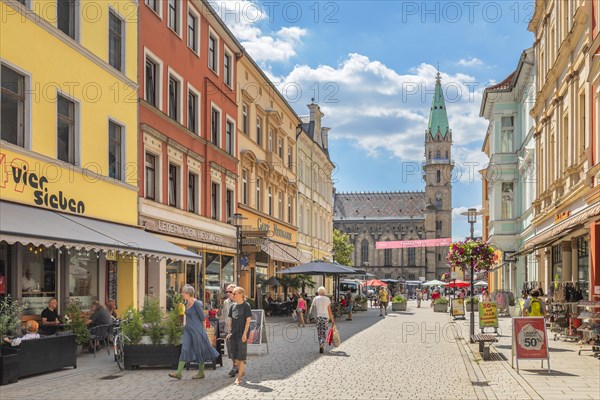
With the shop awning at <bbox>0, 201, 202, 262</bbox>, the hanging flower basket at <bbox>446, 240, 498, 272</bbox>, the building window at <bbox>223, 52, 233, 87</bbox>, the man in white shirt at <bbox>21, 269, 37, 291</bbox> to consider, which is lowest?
the man in white shirt at <bbox>21, 269, 37, 291</bbox>

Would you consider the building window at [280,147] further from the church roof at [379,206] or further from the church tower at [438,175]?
the church roof at [379,206]

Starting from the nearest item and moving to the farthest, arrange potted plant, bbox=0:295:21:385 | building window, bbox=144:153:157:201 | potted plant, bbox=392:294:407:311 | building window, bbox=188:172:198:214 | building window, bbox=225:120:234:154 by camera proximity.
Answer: potted plant, bbox=0:295:21:385 → building window, bbox=144:153:157:201 → building window, bbox=188:172:198:214 → building window, bbox=225:120:234:154 → potted plant, bbox=392:294:407:311

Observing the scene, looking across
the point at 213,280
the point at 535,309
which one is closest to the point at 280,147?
the point at 213,280

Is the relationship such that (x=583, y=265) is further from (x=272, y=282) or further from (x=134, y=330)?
(x=272, y=282)

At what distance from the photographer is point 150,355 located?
14.4 metres

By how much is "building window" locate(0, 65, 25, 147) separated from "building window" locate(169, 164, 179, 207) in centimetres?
993

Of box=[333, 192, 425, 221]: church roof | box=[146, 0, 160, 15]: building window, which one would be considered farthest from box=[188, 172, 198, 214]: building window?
box=[333, 192, 425, 221]: church roof

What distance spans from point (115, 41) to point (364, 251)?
145 meters

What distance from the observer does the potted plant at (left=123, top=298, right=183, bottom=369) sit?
1441cm

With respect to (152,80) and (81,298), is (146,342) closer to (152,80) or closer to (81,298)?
(81,298)

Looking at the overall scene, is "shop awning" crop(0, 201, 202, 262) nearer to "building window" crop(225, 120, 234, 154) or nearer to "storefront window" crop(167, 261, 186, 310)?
"storefront window" crop(167, 261, 186, 310)

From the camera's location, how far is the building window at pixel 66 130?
18188 mm

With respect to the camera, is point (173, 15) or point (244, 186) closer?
point (173, 15)

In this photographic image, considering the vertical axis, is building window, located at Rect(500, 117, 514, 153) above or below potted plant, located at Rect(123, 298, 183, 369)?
above
